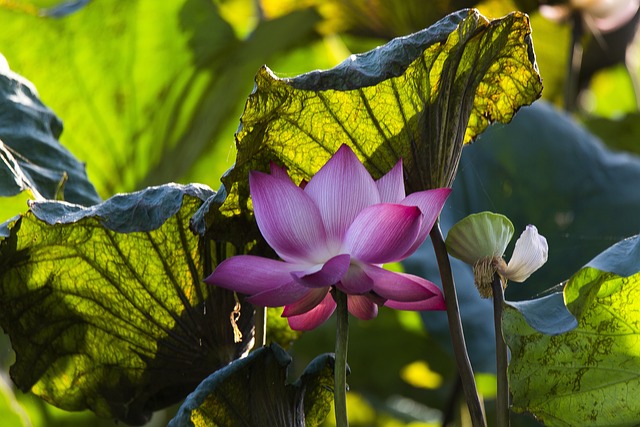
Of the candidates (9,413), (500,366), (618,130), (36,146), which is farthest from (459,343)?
(618,130)

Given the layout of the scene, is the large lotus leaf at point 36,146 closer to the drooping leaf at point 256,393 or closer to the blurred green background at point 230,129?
the drooping leaf at point 256,393

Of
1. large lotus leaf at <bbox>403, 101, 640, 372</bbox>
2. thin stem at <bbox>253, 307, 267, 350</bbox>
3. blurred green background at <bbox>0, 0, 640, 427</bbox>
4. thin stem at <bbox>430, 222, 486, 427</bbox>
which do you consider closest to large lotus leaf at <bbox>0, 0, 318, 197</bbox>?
blurred green background at <bbox>0, 0, 640, 427</bbox>

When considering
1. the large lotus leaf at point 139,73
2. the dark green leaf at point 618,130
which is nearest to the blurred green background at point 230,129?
the large lotus leaf at point 139,73

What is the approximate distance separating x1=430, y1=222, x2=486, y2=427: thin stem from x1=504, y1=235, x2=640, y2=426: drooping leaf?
0.13ft

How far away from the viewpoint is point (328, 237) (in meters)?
0.54

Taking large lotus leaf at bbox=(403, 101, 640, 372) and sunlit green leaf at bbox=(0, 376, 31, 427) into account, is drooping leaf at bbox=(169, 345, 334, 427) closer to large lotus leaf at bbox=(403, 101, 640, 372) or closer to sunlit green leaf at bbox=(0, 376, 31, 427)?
sunlit green leaf at bbox=(0, 376, 31, 427)

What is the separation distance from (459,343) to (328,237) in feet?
0.39

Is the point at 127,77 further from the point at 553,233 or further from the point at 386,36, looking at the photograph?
the point at 553,233

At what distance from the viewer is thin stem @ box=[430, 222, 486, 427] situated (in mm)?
586

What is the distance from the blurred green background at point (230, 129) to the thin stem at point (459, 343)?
1.70 feet

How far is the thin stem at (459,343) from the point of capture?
1.92 feet

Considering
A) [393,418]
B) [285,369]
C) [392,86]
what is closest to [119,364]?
[285,369]

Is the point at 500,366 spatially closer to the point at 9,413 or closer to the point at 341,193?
the point at 341,193

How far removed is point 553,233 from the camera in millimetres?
1284
